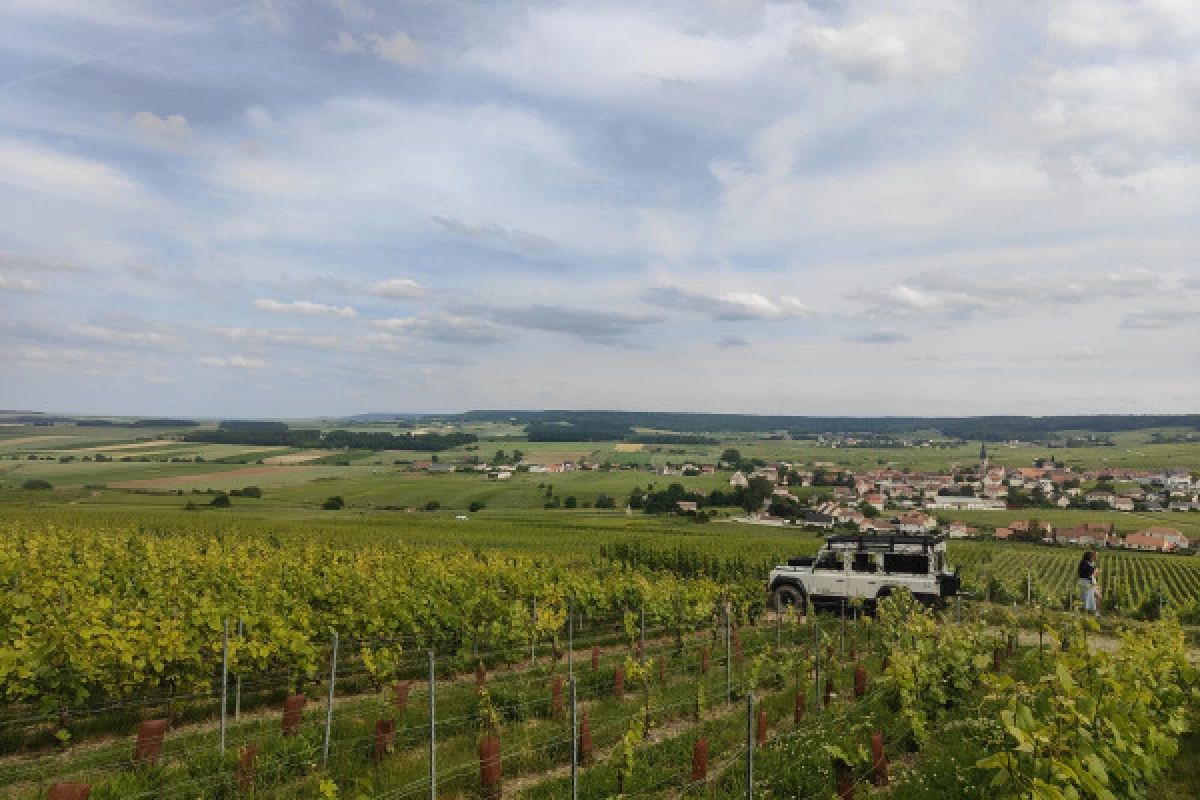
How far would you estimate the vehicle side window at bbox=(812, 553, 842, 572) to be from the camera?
16.8 meters

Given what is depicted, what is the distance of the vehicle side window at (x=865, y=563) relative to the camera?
53.8 feet

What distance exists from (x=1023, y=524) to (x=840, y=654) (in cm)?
7381

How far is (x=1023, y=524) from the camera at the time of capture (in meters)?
72.5

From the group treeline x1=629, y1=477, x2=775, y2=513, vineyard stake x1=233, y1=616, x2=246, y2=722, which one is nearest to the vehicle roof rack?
vineyard stake x1=233, y1=616, x2=246, y2=722

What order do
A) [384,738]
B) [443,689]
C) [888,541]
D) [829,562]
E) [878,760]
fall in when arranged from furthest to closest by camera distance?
[829,562] → [888,541] → [443,689] → [384,738] → [878,760]

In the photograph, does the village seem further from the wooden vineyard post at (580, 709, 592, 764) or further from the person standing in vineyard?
the wooden vineyard post at (580, 709, 592, 764)

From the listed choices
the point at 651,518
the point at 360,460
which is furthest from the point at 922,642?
the point at 360,460

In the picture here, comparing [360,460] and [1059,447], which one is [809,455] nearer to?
[1059,447]

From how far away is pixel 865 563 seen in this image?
16484 millimetres

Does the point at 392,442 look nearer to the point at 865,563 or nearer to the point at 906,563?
the point at 865,563

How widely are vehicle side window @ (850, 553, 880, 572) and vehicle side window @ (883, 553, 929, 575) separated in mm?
232

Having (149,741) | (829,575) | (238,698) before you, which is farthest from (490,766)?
(829,575)

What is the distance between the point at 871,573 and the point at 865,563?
290mm

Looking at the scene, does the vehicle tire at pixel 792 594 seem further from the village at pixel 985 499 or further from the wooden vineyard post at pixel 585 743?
the village at pixel 985 499
